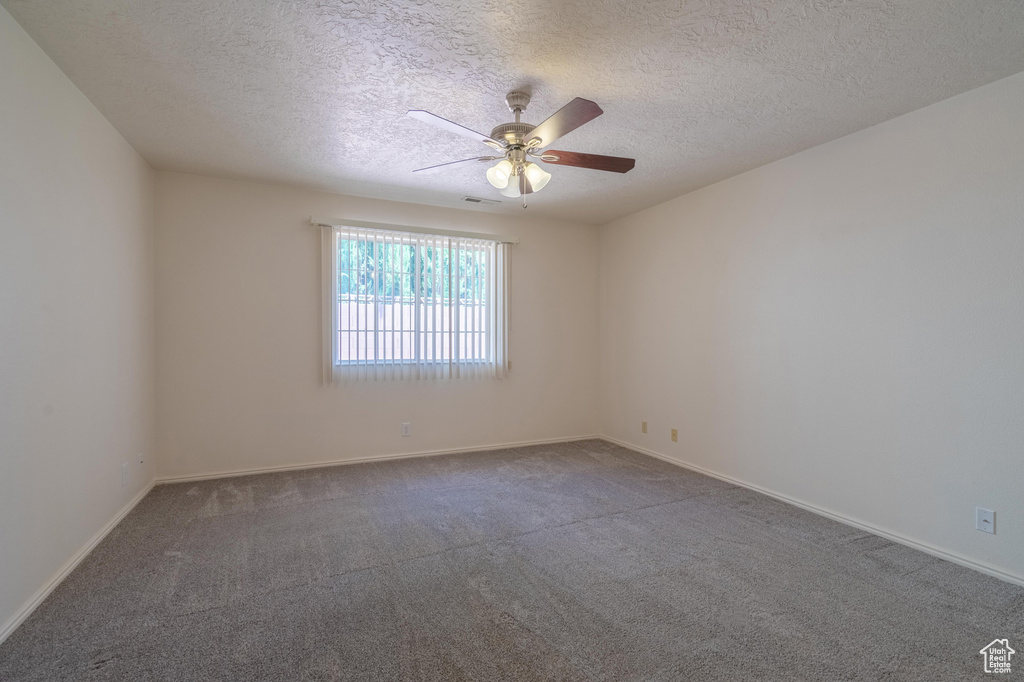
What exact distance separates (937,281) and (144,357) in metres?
5.19

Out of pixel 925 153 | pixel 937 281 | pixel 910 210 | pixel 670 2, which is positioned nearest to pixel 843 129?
pixel 925 153

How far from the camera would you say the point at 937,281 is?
2.55 meters

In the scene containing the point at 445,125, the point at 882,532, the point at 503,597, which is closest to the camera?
the point at 503,597

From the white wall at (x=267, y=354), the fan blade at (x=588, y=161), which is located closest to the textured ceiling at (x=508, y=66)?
Answer: the fan blade at (x=588, y=161)

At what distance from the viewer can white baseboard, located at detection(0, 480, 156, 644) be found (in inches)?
72.2

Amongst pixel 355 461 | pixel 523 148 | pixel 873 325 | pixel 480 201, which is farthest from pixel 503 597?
pixel 480 201

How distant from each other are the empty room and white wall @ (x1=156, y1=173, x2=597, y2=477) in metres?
0.03

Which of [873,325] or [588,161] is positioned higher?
[588,161]

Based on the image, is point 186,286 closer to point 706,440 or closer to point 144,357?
point 144,357

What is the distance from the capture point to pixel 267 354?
156 inches

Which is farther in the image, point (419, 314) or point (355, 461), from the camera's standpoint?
point (419, 314)

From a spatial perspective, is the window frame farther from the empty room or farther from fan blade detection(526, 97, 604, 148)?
fan blade detection(526, 97, 604, 148)

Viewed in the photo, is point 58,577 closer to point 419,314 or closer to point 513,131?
point 419,314

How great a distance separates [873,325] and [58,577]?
459cm
